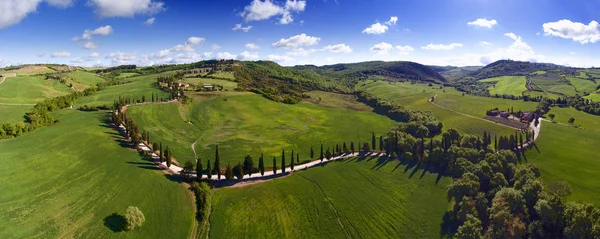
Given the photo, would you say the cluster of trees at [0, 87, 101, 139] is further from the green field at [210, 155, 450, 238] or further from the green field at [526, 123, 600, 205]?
the green field at [526, 123, 600, 205]

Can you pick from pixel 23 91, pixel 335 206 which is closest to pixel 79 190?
pixel 335 206

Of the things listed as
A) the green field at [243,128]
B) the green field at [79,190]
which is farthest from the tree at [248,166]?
the green field at [79,190]

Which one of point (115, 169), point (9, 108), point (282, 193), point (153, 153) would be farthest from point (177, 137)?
point (9, 108)

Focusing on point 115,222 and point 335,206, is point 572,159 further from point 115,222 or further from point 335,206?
point 115,222

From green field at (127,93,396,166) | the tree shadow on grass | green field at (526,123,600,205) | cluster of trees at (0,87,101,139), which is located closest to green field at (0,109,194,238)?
the tree shadow on grass

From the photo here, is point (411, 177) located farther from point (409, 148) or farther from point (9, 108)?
point (9, 108)
